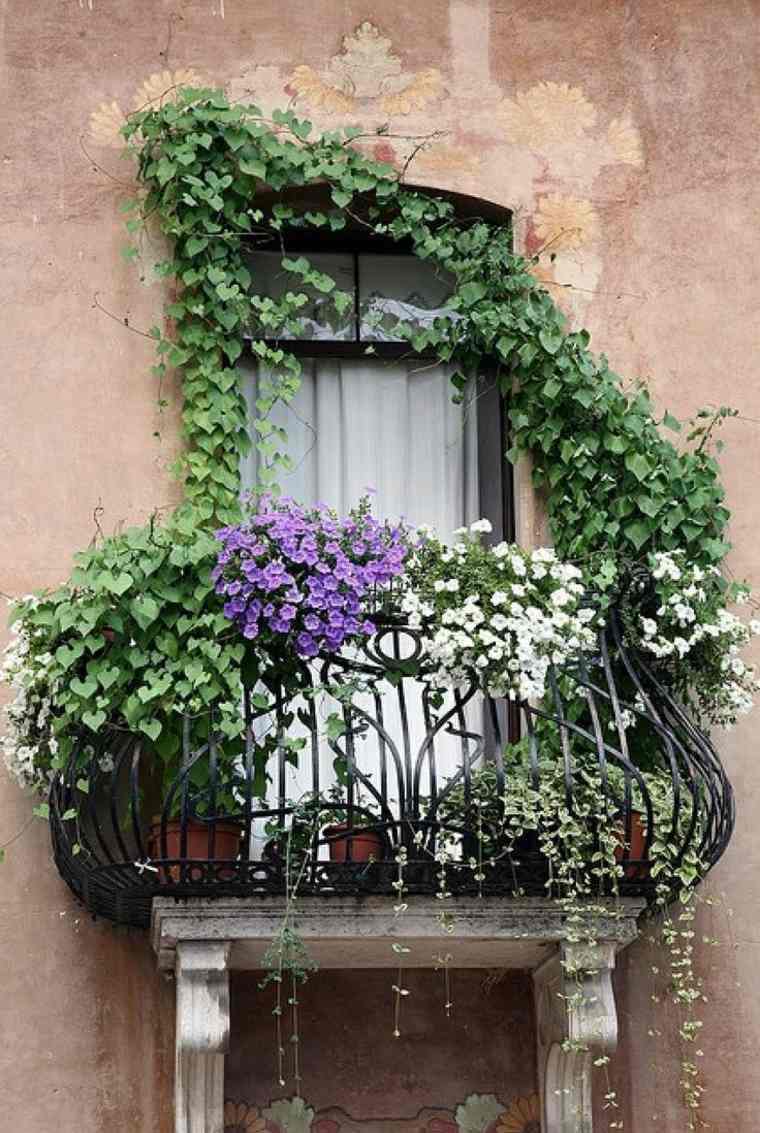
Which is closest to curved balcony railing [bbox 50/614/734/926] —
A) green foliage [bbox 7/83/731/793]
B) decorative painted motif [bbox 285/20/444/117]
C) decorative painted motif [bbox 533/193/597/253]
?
green foliage [bbox 7/83/731/793]

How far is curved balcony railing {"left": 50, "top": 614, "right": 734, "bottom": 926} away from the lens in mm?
6840

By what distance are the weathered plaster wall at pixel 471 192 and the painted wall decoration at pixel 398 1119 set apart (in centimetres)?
36

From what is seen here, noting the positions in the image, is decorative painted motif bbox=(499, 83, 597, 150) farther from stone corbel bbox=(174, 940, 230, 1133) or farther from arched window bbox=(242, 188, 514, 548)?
stone corbel bbox=(174, 940, 230, 1133)

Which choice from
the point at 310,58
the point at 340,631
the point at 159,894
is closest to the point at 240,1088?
the point at 159,894

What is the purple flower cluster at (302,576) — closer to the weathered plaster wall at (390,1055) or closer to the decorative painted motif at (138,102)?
the weathered plaster wall at (390,1055)

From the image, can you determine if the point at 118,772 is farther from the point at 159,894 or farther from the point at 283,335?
the point at 283,335

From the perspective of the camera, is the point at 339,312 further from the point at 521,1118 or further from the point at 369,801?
the point at 521,1118

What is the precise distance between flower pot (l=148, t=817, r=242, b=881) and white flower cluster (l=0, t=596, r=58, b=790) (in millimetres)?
467

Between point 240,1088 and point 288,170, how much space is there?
327 centimetres

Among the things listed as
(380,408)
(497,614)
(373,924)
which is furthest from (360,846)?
(380,408)

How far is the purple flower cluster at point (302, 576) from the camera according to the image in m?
7.00

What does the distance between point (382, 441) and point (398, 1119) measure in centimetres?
249

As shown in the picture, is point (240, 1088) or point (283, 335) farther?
point (283, 335)

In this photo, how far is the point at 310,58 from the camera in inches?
332
